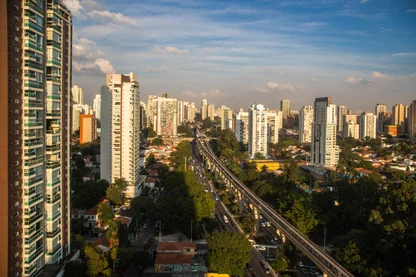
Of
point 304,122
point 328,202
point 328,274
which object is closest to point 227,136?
point 304,122

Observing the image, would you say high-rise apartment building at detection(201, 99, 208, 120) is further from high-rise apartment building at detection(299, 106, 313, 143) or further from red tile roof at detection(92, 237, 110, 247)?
red tile roof at detection(92, 237, 110, 247)

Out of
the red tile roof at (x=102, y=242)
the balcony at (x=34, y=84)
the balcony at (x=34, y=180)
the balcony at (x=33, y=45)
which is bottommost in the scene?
the red tile roof at (x=102, y=242)

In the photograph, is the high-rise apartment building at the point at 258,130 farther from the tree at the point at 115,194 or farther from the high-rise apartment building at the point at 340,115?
the high-rise apartment building at the point at 340,115

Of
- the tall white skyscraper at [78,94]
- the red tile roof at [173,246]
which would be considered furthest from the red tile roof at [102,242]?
the tall white skyscraper at [78,94]

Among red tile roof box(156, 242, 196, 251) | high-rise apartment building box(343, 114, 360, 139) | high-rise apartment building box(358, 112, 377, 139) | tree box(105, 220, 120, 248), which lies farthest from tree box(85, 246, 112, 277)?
high-rise apartment building box(358, 112, 377, 139)

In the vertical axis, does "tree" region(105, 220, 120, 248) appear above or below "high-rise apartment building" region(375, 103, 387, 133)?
below

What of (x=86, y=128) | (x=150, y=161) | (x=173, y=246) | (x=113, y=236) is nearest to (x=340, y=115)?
(x=86, y=128)

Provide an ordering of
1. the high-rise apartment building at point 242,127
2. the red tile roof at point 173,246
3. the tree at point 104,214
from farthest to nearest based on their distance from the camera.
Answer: the high-rise apartment building at point 242,127 < the tree at point 104,214 < the red tile roof at point 173,246
